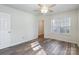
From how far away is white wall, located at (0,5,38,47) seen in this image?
3.53 meters

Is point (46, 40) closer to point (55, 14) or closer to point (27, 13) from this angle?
point (55, 14)

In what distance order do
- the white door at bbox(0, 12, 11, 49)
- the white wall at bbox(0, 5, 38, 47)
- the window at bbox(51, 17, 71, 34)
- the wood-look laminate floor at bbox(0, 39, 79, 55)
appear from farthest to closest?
the window at bbox(51, 17, 71, 34) → the white wall at bbox(0, 5, 38, 47) → the white door at bbox(0, 12, 11, 49) → the wood-look laminate floor at bbox(0, 39, 79, 55)

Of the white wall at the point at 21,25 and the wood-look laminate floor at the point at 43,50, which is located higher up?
the white wall at the point at 21,25

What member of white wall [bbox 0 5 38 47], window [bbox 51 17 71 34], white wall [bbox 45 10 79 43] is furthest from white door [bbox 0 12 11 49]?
window [bbox 51 17 71 34]

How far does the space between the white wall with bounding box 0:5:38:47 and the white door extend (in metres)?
0.19

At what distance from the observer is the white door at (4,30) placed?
3109 millimetres

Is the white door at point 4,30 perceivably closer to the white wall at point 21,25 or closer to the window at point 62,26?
the white wall at point 21,25

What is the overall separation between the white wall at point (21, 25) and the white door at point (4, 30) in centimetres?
19

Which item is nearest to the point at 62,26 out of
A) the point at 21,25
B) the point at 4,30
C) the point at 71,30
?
the point at 71,30

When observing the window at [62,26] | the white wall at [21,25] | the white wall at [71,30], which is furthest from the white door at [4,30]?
the window at [62,26]

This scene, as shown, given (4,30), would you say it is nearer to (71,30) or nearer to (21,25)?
(21,25)

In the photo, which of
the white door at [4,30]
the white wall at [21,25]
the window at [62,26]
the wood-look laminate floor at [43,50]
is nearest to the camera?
the wood-look laminate floor at [43,50]

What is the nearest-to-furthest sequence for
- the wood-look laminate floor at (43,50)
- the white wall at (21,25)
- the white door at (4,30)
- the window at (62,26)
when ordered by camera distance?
the wood-look laminate floor at (43,50) → the white door at (4,30) → the white wall at (21,25) → the window at (62,26)

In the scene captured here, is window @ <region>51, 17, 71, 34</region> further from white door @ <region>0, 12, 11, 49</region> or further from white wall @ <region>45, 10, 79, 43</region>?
white door @ <region>0, 12, 11, 49</region>
